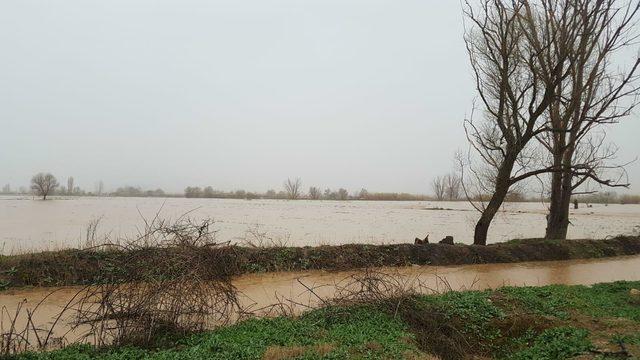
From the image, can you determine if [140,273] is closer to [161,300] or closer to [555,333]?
[161,300]

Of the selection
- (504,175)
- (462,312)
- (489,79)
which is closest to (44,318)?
(462,312)

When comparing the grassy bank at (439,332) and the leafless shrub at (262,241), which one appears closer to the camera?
the grassy bank at (439,332)

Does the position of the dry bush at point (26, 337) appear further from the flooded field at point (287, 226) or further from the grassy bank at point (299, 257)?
the flooded field at point (287, 226)

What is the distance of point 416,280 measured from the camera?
1210 centimetres

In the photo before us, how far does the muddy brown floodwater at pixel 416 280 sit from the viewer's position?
959cm

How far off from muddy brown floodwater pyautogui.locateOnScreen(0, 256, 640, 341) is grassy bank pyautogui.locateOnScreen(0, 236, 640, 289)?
0.41 metres

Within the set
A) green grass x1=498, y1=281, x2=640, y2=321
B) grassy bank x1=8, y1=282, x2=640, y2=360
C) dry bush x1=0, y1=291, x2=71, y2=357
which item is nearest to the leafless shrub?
dry bush x1=0, y1=291, x2=71, y2=357

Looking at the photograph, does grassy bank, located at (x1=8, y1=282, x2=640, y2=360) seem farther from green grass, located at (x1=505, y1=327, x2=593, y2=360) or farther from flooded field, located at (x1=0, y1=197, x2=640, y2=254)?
flooded field, located at (x1=0, y1=197, x2=640, y2=254)

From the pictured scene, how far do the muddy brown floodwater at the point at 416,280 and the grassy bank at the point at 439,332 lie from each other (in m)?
1.22

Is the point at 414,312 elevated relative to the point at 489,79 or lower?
lower

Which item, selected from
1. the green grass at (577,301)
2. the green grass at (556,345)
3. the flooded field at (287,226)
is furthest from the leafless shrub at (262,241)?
the green grass at (556,345)

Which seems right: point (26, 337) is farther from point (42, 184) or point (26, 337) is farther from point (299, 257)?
point (42, 184)

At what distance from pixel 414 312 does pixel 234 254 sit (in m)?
6.16

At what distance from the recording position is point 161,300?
21.9 feet
